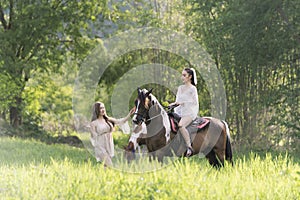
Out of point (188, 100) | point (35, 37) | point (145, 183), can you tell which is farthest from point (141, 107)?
point (35, 37)

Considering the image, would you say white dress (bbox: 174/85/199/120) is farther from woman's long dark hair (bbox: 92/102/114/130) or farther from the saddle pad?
woman's long dark hair (bbox: 92/102/114/130)

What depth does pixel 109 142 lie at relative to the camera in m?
7.93

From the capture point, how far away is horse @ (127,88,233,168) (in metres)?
7.80

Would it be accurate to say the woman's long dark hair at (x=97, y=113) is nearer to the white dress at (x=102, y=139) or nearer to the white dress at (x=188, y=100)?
the white dress at (x=102, y=139)

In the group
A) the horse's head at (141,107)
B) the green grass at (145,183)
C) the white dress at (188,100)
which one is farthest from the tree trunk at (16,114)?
the horse's head at (141,107)

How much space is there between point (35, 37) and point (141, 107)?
1256cm

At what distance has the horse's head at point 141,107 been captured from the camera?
765 centimetres

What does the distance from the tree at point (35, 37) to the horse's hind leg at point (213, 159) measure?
1057 cm

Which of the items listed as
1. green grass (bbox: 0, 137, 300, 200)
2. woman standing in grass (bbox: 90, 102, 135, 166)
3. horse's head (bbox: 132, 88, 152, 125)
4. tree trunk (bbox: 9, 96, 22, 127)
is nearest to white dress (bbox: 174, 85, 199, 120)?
horse's head (bbox: 132, 88, 152, 125)

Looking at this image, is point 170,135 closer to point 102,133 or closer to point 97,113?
point 102,133

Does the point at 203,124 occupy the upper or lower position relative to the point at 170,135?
upper

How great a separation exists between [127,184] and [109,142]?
1517 mm

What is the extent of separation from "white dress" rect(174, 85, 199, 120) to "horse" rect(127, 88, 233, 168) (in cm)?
25

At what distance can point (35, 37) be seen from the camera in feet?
63.6
